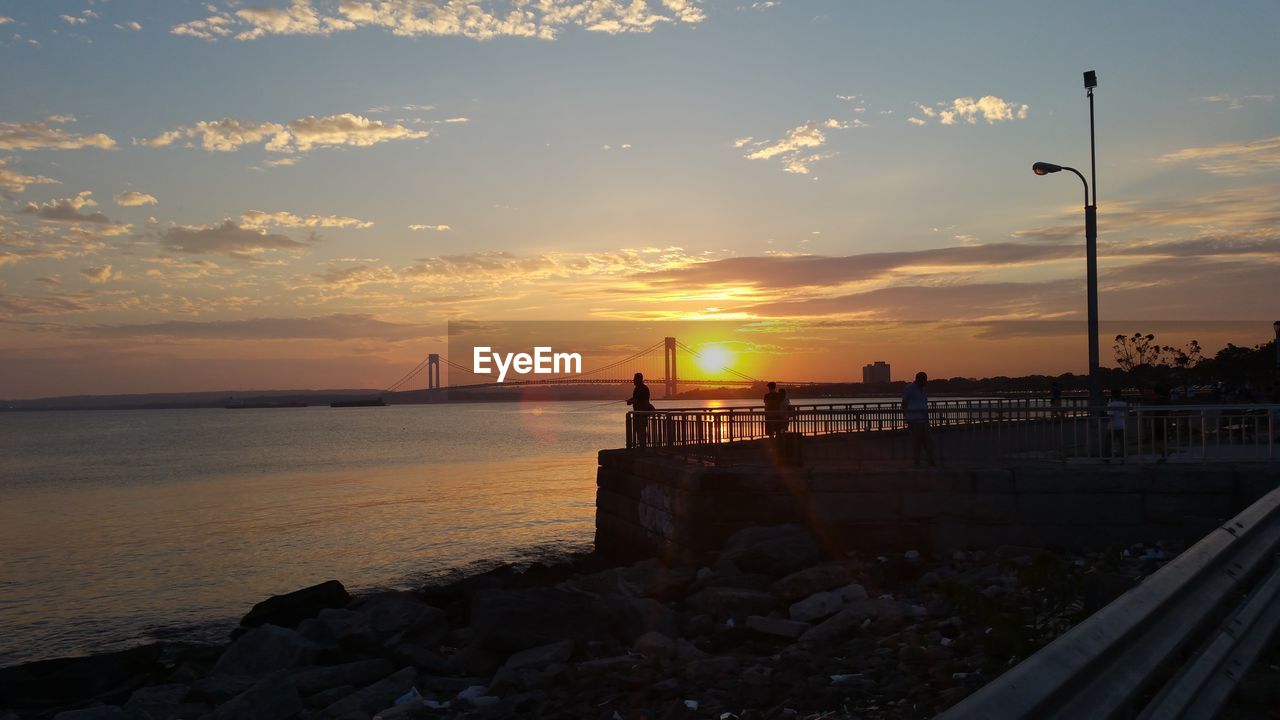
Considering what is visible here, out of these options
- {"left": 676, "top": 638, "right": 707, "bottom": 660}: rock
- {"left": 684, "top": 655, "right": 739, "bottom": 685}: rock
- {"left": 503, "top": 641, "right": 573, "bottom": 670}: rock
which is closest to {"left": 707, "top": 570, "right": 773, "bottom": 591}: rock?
{"left": 676, "top": 638, "right": 707, "bottom": 660}: rock

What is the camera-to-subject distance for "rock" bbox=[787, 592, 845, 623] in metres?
11.0

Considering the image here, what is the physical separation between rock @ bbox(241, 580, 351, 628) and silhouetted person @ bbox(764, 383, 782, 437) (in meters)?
8.08

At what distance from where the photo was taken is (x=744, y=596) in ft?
38.5

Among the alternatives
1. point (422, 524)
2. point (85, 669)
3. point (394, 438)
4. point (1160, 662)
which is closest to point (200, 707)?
point (85, 669)

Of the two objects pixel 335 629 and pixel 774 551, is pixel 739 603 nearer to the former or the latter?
pixel 774 551

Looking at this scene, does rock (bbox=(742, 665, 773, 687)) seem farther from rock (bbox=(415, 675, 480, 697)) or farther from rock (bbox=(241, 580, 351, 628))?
rock (bbox=(241, 580, 351, 628))

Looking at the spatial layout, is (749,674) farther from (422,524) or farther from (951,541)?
(422,524)

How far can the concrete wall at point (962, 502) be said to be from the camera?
542 inches

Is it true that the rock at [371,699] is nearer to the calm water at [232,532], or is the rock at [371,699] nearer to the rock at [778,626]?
the rock at [778,626]

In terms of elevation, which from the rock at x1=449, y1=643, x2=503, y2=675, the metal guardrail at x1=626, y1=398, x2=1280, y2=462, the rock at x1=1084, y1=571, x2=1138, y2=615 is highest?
the metal guardrail at x1=626, y1=398, x2=1280, y2=462

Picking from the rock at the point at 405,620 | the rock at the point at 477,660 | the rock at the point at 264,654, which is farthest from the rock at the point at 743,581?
the rock at the point at 264,654

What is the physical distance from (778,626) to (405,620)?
17.7ft

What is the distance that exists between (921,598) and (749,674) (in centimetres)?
365

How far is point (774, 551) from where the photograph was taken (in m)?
13.7
